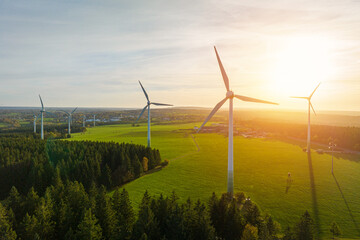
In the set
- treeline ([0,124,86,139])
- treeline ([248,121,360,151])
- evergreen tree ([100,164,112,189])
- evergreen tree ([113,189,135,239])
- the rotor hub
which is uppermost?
the rotor hub

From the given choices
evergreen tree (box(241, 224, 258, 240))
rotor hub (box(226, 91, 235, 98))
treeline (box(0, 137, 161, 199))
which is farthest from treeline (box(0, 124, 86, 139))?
evergreen tree (box(241, 224, 258, 240))

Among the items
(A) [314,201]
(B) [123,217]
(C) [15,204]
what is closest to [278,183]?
(A) [314,201]

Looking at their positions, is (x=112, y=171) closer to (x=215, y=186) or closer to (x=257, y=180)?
(x=215, y=186)

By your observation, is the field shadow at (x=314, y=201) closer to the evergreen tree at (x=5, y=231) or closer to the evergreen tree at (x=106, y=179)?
the evergreen tree at (x=5, y=231)

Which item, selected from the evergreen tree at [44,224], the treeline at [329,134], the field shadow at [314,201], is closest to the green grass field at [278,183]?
the field shadow at [314,201]

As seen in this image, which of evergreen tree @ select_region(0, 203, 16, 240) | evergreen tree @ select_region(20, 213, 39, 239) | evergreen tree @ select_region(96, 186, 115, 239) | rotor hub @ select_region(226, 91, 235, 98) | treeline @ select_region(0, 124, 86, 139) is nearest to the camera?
evergreen tree @ select_region(0, 203, 16, 240)

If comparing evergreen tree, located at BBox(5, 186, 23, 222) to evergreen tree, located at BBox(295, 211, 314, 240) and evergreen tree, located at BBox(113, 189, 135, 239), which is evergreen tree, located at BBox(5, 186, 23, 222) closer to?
evergreen tree, located at BBox(113, 189, 135, 239)

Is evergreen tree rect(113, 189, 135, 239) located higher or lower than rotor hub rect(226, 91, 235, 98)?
lower
